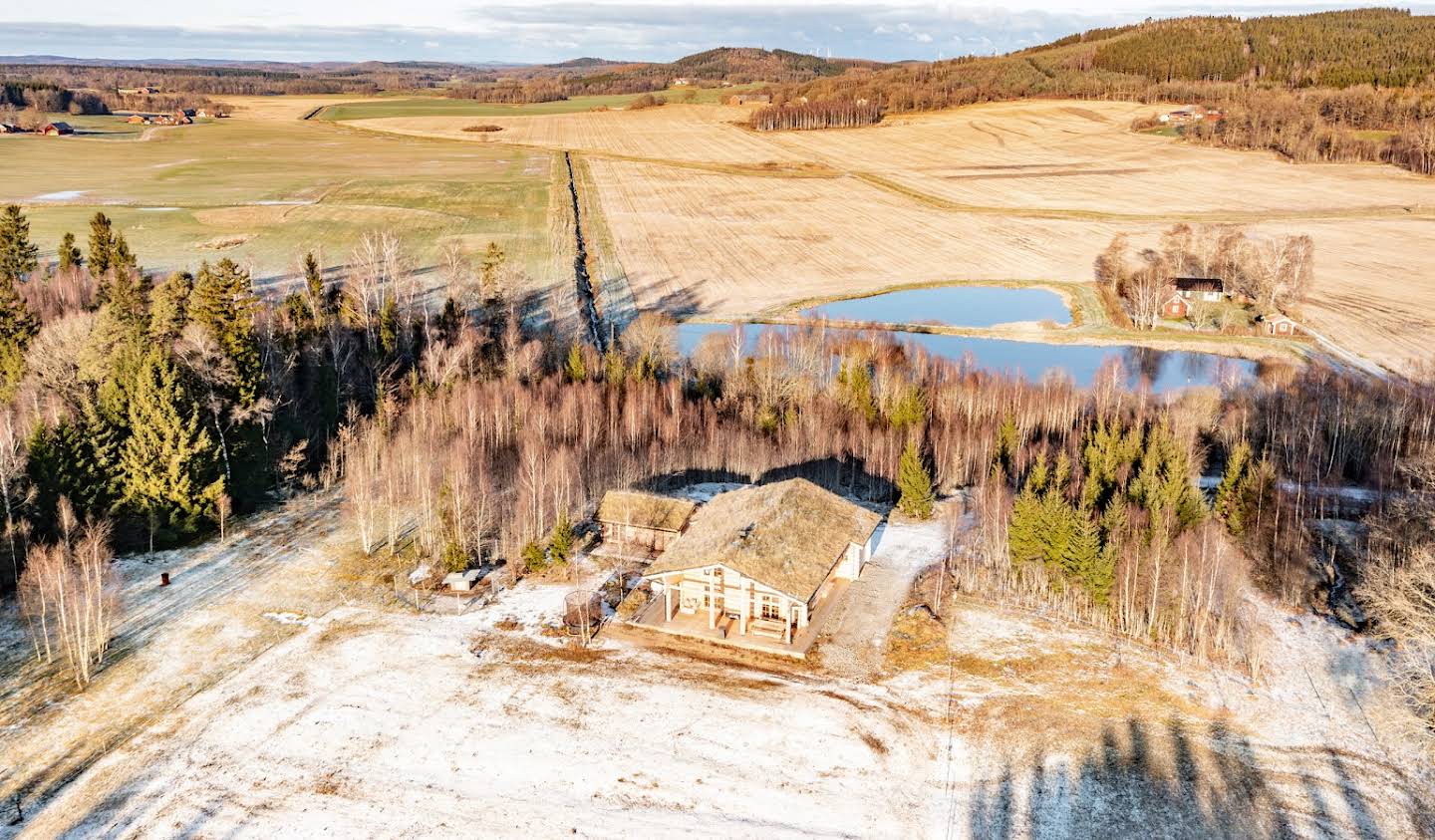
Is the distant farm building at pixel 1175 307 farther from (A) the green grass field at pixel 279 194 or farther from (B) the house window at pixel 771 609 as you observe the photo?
(B) the house window at pixel 771 609

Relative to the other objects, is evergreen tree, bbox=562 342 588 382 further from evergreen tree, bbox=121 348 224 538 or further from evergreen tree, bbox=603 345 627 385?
evergreen tree, bbox=121 348 224 538

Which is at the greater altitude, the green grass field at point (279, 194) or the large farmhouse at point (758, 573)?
the green grass field at point (279, 194)

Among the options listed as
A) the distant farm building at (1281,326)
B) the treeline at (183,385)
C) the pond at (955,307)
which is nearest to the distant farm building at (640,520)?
the treeline at (183,385)

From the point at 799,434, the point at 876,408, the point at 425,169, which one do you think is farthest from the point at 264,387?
the point at 425,169

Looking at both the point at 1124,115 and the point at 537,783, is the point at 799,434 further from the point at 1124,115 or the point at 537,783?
the point at 1124,115

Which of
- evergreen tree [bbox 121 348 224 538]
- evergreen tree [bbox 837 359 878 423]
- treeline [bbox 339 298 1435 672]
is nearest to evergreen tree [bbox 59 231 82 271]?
treeline [bbox 339 298 1435 672]

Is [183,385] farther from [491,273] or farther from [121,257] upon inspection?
[121,257]
